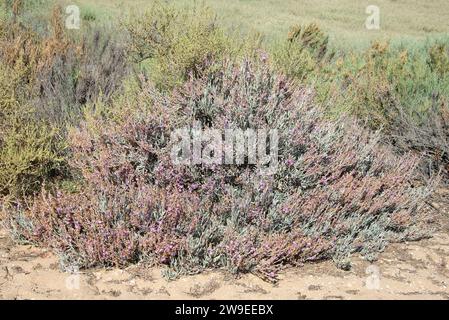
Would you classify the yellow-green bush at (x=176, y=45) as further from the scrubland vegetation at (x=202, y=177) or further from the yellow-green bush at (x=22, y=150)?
the yellow-green bush at (x=22, y=150)

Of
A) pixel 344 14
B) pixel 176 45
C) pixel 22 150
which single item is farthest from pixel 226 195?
pixel 344 14

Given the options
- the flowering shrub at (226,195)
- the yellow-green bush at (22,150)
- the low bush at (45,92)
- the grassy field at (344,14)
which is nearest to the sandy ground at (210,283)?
the flowering shrub at (226,195)

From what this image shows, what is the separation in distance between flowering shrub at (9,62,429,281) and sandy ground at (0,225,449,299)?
96mm

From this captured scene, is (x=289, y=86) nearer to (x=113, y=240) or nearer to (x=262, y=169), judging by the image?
(x=262, y=169)

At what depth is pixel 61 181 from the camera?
15.8 ft

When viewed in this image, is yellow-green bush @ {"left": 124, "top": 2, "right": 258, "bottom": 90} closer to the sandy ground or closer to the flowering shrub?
the flowering shrub

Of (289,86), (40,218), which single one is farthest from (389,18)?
(40,218)

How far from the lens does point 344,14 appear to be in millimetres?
26891

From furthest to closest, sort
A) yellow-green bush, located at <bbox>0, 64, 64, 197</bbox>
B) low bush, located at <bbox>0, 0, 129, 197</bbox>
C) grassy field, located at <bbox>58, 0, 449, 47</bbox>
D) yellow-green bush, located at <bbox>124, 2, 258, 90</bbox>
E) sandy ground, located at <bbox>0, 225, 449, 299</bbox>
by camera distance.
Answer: grassy field, located at <bbox>58, 0, 449, 47</bbox> < yellow-green bush, located at <bbox>124, 2, 258, 90</bbox> < low bush, located at <bbox>0, 0, 129, 197</bbox> < yellow-green bush, located at <bbox>0, 64, 64, 197</bbox> < sandy ground, located at <bbox>0, 225, 449, 299</bbox>

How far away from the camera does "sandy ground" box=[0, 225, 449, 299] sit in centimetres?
361

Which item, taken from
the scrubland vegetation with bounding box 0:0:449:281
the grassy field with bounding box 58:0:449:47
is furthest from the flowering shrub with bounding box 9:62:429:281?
the grassy field with bounding box 58:0:449:47

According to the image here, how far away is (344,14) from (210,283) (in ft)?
83.4

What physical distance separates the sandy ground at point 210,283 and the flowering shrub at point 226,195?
96 mm

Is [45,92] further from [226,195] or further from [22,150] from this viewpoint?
[226,195]
